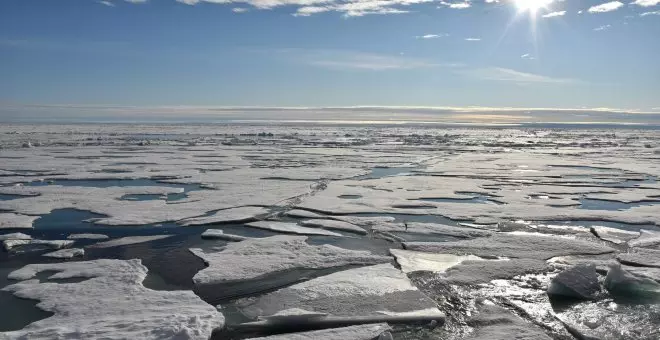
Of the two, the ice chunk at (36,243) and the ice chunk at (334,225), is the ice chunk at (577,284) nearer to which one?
the ice chunk at (334,225)

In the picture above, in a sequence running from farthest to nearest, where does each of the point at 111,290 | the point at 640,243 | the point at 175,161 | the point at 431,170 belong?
the point at 175,161
the point at 431,170
the point at 640,243
the point at 111,290

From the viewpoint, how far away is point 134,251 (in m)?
5.14

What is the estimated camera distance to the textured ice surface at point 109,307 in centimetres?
315

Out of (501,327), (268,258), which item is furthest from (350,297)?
(268,258)

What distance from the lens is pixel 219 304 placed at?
3.76m

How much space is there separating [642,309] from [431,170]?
9.18m

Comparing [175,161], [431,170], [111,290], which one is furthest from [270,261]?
[175,161]

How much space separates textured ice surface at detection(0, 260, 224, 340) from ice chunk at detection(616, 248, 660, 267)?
149 inches

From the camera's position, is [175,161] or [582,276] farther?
[175,161]

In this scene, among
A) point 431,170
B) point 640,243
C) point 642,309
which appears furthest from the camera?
point 431,170

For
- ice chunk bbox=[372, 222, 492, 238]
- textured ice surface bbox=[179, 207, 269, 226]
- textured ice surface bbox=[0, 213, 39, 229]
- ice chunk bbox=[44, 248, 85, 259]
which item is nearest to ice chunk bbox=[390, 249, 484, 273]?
ice chunk bbox=[372, 222, 492, 238]

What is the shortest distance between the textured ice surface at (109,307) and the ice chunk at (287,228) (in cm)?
187

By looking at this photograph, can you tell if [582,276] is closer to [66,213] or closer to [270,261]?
[270,261]

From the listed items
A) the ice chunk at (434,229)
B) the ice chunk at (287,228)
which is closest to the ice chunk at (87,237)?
the ice chunk at (287,228)
